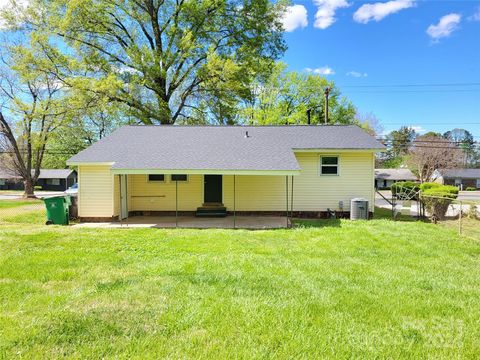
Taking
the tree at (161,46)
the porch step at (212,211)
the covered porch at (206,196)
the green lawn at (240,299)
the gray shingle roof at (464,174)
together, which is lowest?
the green lawn at (240,299)

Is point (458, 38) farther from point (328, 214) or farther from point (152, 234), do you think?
point (152, 234)

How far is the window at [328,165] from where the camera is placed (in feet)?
40.9

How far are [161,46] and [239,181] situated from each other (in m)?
14.7

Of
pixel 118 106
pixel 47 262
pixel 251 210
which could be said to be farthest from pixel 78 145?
pixel 47 262

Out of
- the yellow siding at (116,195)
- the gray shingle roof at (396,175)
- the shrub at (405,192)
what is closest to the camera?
the yellow siding at (116,195)

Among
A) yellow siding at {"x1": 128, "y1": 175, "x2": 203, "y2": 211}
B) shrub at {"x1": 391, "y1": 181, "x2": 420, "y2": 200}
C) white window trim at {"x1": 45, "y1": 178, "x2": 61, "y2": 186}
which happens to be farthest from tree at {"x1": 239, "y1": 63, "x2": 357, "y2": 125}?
white window trim at {"x1": 45, "y1": 178, "x2": 61, "y2": 186}

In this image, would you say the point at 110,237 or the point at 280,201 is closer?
the point at 110,237

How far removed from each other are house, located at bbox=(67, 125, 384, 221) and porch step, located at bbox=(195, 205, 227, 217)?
0.13ft

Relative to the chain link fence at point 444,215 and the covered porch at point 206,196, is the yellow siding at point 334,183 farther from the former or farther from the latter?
the chain link fence at point 444,215

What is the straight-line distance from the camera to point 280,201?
12.6 metres

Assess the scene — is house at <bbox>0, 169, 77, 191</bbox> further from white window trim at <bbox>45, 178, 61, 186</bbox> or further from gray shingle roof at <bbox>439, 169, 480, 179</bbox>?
gray shingle roof at <bbox>439, 169, 480, 179</bbox>

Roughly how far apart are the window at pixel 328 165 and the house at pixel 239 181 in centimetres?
4

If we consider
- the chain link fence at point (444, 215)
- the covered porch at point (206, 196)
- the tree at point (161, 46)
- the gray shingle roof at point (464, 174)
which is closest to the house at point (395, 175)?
the gray shingle roof at point (464, 174)

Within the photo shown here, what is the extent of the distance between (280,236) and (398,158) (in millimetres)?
65894
